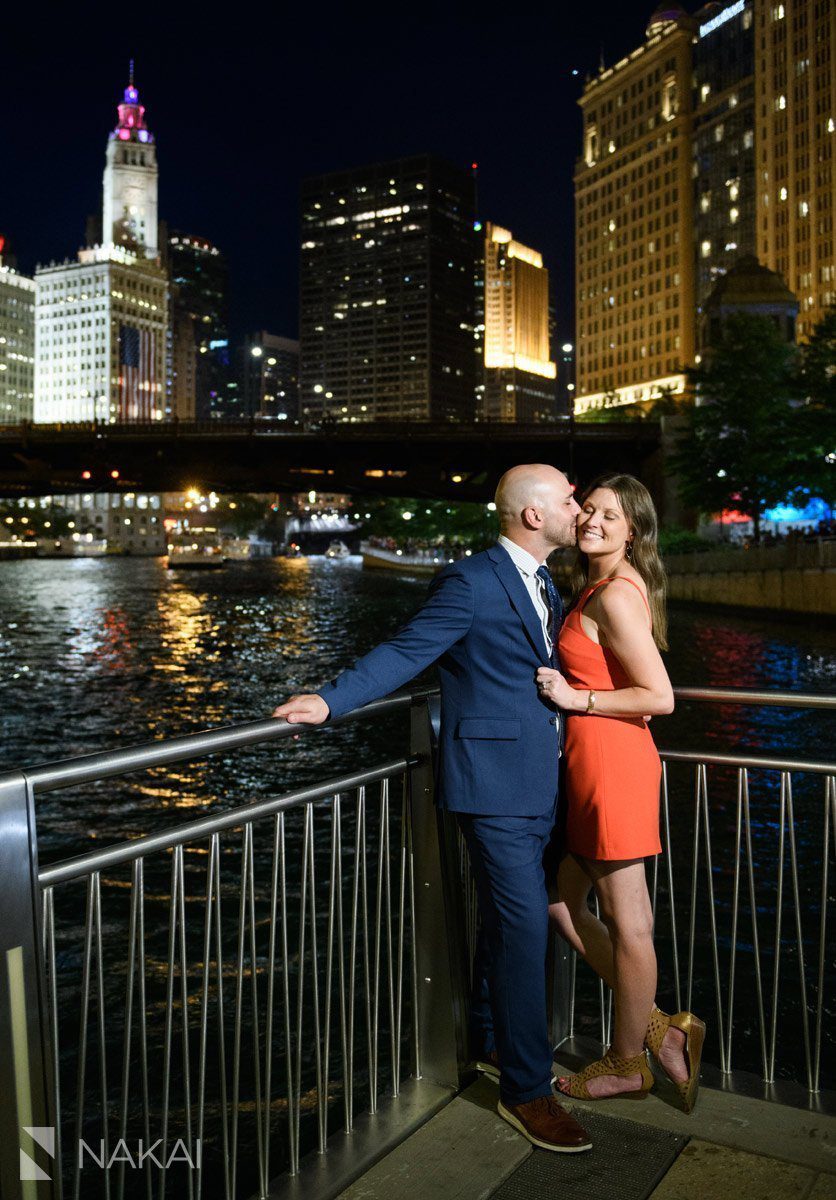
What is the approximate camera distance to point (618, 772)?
4180 mm

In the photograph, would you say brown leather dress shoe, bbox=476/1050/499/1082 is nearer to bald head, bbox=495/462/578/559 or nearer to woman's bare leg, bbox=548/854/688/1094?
woman's bare leg, bbox=548/854/688/1094

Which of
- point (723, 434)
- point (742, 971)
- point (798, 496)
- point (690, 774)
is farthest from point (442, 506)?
point (742, 971)

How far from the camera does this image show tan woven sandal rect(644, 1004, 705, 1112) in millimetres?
4352

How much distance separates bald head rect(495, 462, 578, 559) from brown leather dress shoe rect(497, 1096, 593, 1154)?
2.18m

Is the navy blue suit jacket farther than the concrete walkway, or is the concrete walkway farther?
the navy blue suit jacket

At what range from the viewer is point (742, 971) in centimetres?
927

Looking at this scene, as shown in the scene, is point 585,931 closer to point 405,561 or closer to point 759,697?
point 759,697

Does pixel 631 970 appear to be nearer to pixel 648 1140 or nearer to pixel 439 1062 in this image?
pixel 648 1140

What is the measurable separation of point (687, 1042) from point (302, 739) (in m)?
16.1

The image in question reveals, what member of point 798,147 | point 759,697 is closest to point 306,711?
point 759,697

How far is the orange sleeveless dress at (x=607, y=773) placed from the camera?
13.6 feet

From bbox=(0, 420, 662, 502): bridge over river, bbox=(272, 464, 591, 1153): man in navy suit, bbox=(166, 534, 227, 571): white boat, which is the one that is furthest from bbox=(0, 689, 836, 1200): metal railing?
bbox=(166, 534, 227, 571): white boat

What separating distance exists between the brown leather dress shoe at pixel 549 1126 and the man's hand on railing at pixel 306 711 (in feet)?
5.82

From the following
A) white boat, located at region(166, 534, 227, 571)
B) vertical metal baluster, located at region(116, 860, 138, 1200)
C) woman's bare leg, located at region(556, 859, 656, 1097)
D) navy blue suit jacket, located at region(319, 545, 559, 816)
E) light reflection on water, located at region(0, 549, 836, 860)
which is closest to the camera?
vertical metal baluster, located at region(116, 860, 138, 1200)
